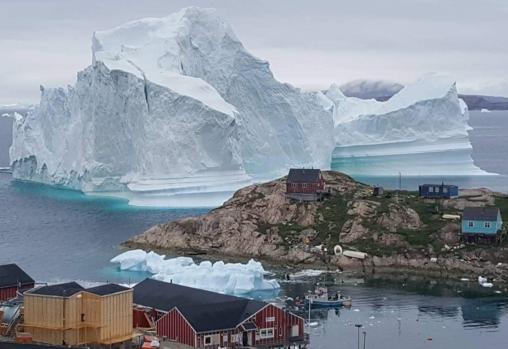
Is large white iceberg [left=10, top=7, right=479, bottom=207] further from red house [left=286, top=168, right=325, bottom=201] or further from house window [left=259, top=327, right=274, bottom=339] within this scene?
house window [left=259, top=327, right=274, bottom=339]

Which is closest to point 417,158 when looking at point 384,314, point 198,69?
point 198,69

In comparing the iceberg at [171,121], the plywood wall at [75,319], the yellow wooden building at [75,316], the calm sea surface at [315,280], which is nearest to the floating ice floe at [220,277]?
the calm sea surface at [315,280]

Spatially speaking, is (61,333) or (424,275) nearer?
(61,333)

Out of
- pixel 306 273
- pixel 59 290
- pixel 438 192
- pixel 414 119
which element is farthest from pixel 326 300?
pixel 414 119

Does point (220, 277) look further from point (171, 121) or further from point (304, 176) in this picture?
point (171, 121)

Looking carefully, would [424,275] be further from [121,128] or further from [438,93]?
[438,93]

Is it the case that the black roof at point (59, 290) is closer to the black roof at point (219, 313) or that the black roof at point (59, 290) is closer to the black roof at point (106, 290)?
the black roof at point (106, 290)

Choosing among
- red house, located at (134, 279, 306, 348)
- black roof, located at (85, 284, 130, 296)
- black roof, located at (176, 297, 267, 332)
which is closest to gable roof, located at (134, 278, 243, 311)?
red house, located at (134, 279, 306, 348)
